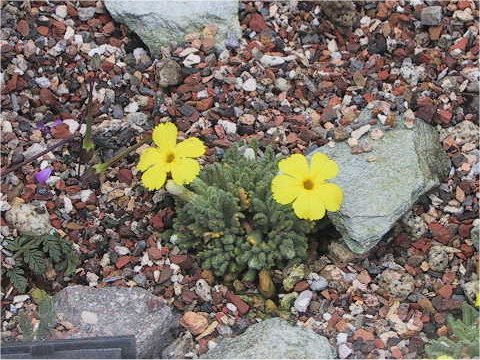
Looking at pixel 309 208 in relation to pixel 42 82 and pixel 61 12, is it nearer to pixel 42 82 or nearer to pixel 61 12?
pixel 42 82

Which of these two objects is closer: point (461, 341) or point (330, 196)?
point (461, 341)

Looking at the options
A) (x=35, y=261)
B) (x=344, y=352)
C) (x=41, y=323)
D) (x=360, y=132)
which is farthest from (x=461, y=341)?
(x=35, y=261)

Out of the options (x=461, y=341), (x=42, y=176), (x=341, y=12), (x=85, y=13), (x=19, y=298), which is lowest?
(x=19, y=298)

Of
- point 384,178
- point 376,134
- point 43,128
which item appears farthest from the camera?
point 43,128

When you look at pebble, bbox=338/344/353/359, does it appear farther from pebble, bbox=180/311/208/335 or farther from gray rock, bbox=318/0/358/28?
gray rock, bbox=318/0/358/28

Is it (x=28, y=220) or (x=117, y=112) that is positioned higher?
(x=117, y=112)

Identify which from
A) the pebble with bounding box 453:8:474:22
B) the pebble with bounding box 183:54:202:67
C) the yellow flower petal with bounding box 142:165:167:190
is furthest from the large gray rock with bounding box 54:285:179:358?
the pebble with bounding box 453:8:474:22

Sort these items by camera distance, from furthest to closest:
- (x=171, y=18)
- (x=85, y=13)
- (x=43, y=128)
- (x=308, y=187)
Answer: (x=85, y=13) < (x=171, y=18) < (x=43, y=128) < (x=308, y=187)

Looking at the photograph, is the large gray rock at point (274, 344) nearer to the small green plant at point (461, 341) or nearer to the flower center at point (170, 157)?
the small green plant at point (461, 341)
